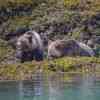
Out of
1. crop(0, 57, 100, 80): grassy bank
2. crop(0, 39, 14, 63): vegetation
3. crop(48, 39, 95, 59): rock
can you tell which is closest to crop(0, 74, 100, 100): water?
crop(0, 57, 100, 80): grassy bank

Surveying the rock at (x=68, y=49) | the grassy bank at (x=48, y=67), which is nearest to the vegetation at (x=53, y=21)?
the grassy bank at (x=48, y=67)

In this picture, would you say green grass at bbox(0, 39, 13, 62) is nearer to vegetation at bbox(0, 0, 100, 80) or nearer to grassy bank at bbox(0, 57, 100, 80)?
vegetation at bbox(0, 0, 100, 80)

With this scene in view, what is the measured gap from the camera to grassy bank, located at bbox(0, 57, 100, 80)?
35750mm

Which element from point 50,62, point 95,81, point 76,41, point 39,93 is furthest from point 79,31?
point 39,93

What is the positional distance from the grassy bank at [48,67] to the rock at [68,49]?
1297 millimetres

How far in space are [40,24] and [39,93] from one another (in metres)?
15.5

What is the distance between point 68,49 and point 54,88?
34.8 feet

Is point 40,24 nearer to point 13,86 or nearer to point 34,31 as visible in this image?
point 34,31

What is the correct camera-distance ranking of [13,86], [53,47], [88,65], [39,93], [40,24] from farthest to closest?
1. [40,24]
2. [53,47]
3. [88,65]
4. [13,86]
5. [39,93]

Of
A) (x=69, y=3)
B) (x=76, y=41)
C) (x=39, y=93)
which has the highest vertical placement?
(x=69, y=3)

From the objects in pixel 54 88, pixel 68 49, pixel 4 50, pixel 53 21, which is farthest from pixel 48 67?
pixel 54 88

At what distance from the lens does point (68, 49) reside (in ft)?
129

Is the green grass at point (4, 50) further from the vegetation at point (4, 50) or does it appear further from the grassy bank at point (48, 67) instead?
the grassy bank at point (48, 67)

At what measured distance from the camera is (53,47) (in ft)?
129
